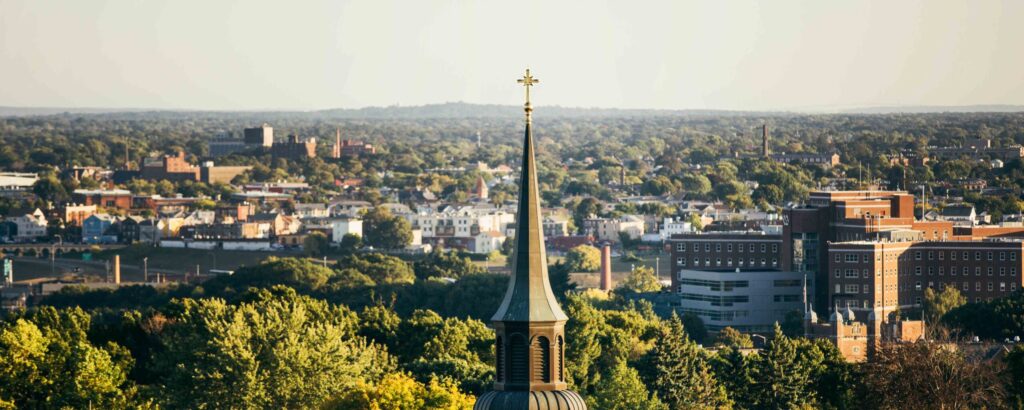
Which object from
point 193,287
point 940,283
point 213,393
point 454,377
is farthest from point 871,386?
point 193,287

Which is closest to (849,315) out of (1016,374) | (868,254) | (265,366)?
(868,254)

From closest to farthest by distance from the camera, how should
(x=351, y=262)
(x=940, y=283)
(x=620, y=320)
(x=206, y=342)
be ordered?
(x=206, y=342)
(x=620, y=320)
(x=940, y=283)
(x=351, y=262)

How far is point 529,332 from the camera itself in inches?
1650

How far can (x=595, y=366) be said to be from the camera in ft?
324

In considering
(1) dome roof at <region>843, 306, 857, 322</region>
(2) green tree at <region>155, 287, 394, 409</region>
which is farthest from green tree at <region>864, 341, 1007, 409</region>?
(1) dome roof at <region>843, 306, 857, 322</region>

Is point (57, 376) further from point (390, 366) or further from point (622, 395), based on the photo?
point (622, 395)

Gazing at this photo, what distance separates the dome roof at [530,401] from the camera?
41.3 metres

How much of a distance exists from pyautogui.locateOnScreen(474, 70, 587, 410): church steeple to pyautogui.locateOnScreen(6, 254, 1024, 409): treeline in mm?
25471

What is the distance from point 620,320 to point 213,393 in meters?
37.2

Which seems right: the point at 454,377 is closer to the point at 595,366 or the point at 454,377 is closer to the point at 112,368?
the point at 112,368

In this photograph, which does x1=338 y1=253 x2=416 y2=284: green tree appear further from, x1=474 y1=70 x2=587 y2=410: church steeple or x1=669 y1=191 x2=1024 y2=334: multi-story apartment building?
x1=474 y1=70 x2=587 y2=410: church steeple

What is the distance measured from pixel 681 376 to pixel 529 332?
51.7 m

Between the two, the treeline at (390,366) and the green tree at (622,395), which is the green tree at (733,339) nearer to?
the treeline at (390,366)

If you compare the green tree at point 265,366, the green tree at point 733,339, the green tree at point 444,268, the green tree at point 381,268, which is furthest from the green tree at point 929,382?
the green tree at point 444,268
